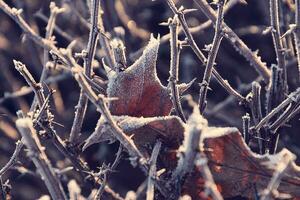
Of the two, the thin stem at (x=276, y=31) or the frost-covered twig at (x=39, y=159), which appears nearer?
the frost-covered twig at (x=39, y=159)

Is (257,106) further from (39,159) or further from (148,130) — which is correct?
(39,159)

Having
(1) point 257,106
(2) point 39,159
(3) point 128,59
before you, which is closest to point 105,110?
(2) point 39,159

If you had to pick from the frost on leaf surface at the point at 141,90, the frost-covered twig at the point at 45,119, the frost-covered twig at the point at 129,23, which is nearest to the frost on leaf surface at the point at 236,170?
the frost on leaf surface at the point at 141,90

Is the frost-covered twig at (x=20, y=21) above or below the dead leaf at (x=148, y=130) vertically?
above

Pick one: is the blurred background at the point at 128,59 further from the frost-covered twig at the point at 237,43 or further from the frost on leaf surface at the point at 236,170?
the frost on leaf surface at the point at 236,170

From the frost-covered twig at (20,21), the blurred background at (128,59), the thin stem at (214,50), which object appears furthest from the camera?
the blurred background at (128,59)

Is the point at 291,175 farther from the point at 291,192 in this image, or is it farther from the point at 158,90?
the point at 158,90
